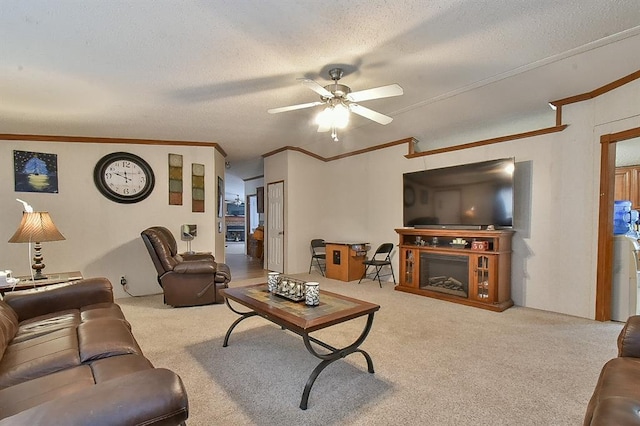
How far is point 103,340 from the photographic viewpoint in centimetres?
161

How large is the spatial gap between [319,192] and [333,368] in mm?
4558

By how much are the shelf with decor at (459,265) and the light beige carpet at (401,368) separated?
350mm

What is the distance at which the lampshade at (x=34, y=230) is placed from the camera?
283 centimetres

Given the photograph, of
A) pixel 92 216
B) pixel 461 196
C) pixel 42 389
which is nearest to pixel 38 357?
pixel 42 389

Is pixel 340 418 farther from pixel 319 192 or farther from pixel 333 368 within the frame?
pixel 319 192

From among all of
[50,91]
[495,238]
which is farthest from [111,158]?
[495,238]

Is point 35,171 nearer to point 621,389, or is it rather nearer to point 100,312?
point 100,312

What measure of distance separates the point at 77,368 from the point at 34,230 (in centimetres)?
218

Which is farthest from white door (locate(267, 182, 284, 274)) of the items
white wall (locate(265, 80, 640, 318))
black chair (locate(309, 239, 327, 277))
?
white wall (locate(265, 80, 640, 318))

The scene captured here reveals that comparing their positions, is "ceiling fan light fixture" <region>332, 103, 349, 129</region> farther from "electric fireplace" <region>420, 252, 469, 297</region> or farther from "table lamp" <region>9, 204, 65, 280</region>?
"table lamp" <region>9, 204, 65, 280</region>

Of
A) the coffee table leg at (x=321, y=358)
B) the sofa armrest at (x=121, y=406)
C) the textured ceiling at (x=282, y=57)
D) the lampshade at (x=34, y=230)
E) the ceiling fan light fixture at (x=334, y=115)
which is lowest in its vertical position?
the coffee table leg at (x=321, y=358)

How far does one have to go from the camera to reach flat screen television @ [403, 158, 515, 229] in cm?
390

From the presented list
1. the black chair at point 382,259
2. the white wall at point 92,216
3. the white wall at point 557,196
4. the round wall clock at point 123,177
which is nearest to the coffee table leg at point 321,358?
the white wall at point 557,196

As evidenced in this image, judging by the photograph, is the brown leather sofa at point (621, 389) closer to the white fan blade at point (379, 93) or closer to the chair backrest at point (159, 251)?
the white fan blade at point (379, 93)
